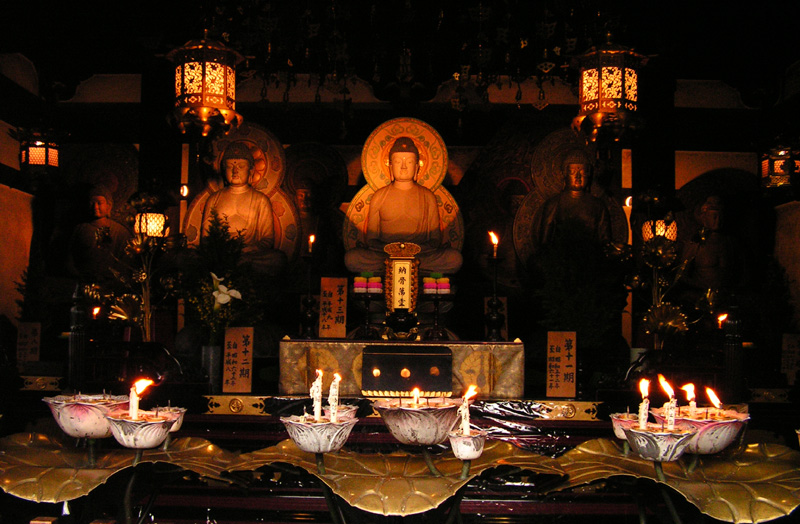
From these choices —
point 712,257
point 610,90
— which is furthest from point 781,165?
point 610,90

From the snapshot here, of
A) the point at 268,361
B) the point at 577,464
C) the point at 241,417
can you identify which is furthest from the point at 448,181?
the point at 577,464

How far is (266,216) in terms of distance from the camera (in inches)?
259

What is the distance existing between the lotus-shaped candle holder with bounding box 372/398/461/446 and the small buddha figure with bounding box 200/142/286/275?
13.1 feet

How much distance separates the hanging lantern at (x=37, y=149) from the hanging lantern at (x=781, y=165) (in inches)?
222

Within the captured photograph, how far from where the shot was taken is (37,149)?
5.89m

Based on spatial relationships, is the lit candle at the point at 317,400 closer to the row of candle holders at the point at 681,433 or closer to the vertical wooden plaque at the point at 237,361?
the row of candle holders at the point at 681,433

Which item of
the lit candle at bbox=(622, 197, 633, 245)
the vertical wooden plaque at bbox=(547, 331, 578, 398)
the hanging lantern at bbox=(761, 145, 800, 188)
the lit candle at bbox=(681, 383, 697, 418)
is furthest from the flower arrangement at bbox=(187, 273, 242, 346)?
the hanging lantern at bbox=(761, 145, 800, 188)

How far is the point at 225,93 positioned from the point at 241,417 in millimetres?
2045

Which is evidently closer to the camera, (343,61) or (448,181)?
(343,61)

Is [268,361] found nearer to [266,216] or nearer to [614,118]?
[266,216]

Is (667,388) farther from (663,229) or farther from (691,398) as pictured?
(663,229)

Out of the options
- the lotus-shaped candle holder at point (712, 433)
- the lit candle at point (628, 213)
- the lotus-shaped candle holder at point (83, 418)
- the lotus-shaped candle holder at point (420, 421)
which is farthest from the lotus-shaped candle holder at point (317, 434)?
the lit candle at point (628, 213)

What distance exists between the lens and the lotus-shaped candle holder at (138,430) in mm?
2430

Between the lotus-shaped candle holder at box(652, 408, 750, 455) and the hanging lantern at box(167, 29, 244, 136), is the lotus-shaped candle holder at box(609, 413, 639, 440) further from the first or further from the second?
the hanging lantern at box(167, 29, 244, 136)
